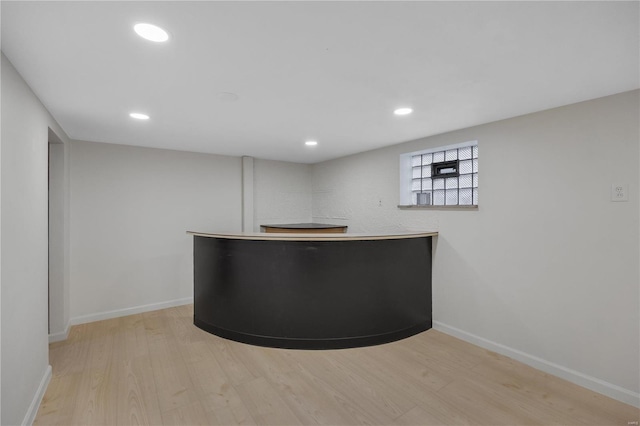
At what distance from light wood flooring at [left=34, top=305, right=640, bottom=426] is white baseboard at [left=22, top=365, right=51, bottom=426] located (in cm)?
4

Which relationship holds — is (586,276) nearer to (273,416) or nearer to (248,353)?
(273,416)

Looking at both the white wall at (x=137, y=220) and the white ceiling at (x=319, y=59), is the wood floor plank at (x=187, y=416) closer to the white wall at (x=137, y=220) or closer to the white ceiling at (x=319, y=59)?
the white ceiling at (x=319, y=59)

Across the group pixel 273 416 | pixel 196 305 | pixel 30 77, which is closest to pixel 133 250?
pixel 196 305

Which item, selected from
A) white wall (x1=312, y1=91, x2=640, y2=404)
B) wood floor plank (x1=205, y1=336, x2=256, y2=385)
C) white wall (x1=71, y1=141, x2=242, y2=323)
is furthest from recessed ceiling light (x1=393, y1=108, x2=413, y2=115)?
white wall (x1=71, y1=141, x2=242, y2=323)

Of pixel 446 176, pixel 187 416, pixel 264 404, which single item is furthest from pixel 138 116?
pixel 446 176

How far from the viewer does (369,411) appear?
6.46ft

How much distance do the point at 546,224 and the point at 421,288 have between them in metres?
1.34

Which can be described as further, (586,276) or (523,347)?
(523,347)

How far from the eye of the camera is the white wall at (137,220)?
3598mm

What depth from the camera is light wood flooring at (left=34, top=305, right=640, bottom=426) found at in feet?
6.30

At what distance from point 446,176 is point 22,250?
3710mm

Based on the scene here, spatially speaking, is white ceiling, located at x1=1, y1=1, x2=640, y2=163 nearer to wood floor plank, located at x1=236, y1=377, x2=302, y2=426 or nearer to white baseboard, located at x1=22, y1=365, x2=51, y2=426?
white baseboard, located at x1=22, y1=365, x2=51, y2=426

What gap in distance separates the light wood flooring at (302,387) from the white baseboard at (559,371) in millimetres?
59

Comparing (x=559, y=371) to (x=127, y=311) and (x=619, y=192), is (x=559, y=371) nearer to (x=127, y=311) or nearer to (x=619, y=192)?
(x=619, y=192)
